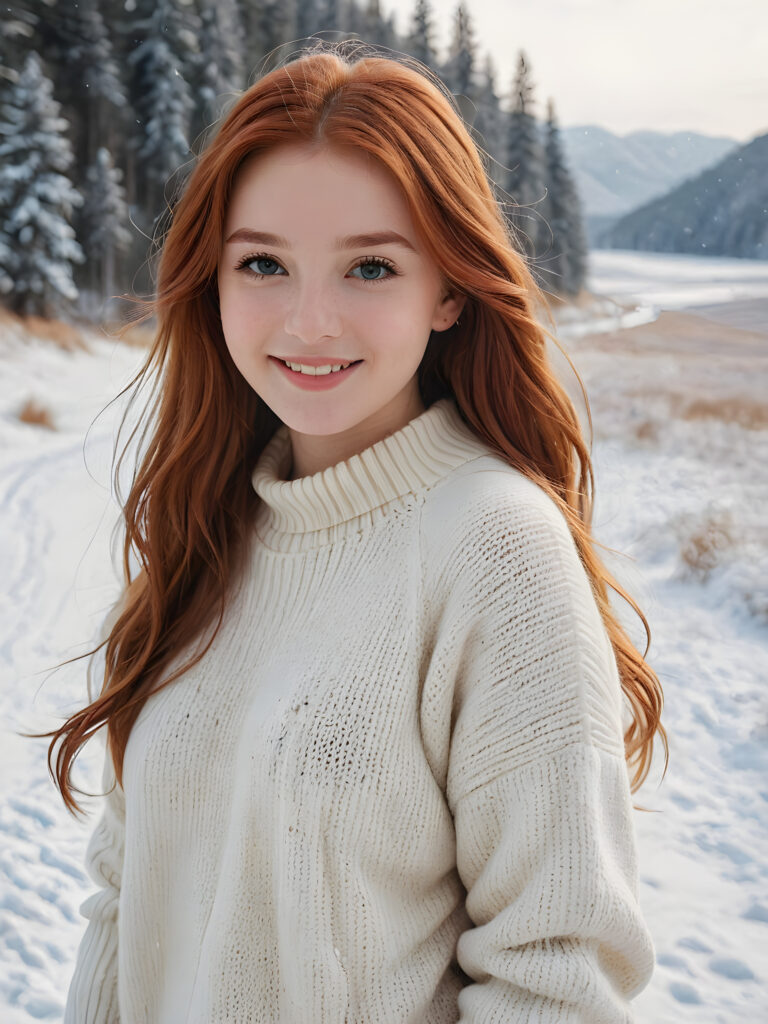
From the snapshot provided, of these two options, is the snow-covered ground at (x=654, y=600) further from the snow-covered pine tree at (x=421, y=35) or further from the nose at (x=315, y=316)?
the nose at (x=315, y=316)

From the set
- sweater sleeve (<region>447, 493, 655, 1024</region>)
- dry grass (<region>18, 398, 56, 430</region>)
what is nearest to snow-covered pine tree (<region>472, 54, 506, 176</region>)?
dry grass (<region>18, 398, 56, 430</region>)

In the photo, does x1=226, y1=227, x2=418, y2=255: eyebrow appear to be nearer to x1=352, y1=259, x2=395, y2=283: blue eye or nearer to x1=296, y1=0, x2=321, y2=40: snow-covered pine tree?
x1=352, y1=259, x2=395, y2=283: blue eye

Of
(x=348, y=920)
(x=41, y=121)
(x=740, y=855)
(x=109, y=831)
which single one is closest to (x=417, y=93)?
(x=348, y=920)

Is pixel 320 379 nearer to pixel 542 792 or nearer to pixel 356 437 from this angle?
pixel 356 437

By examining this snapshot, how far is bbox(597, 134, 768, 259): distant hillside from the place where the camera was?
9.16ft

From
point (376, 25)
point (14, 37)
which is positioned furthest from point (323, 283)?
point (14, 37)

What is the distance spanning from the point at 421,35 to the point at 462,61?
196mm

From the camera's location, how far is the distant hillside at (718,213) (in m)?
2.79

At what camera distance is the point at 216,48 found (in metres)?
3.67

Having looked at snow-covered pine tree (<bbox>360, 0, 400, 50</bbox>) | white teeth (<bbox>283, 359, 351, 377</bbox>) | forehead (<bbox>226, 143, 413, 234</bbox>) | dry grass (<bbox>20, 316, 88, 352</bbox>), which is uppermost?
snow-covered pine tree (<bbox>360, 0, 400, 50</bbox>)

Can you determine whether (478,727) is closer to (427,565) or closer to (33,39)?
(427,565)

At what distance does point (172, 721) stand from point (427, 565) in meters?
0.39

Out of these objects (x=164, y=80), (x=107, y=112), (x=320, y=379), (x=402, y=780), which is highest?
(x=164, y=80)

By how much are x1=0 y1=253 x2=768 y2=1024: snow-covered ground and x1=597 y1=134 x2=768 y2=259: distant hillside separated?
7 cm
